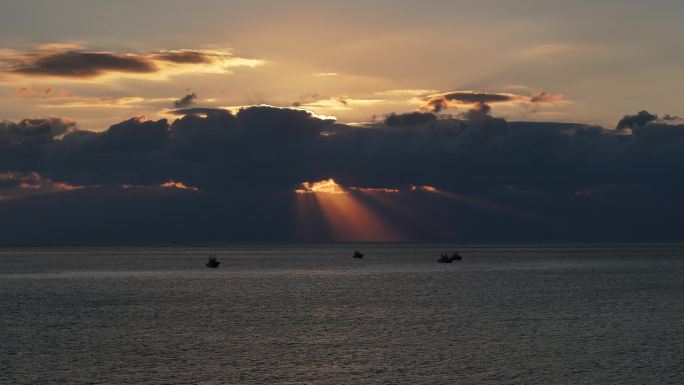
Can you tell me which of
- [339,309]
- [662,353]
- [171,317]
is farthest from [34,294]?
[662,353]

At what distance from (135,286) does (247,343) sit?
107 m

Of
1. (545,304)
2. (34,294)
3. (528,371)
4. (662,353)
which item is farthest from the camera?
(34,294)

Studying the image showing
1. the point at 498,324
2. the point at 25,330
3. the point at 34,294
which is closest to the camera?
the point at 25,330

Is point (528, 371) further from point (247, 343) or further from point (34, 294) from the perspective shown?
point (34, 294)

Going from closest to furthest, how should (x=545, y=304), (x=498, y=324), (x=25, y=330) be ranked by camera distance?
(x=25, y=330)
(x=498, y=324)
(x=545, y=304)

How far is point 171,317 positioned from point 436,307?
41.1 m

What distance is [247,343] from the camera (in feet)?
283

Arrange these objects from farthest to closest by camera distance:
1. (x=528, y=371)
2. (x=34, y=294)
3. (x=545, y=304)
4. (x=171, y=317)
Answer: (x=34, y=294) < (x=545, y=304) < (x=171, y=317) < (x=528, y=371)

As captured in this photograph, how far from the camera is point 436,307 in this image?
130m

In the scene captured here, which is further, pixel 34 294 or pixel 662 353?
pixel 34 294

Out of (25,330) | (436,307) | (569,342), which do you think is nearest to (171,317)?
(25,330)

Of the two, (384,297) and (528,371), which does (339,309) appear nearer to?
(384,297)

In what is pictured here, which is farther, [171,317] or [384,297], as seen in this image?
[384,297]

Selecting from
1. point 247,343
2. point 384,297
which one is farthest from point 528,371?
point 384,297
